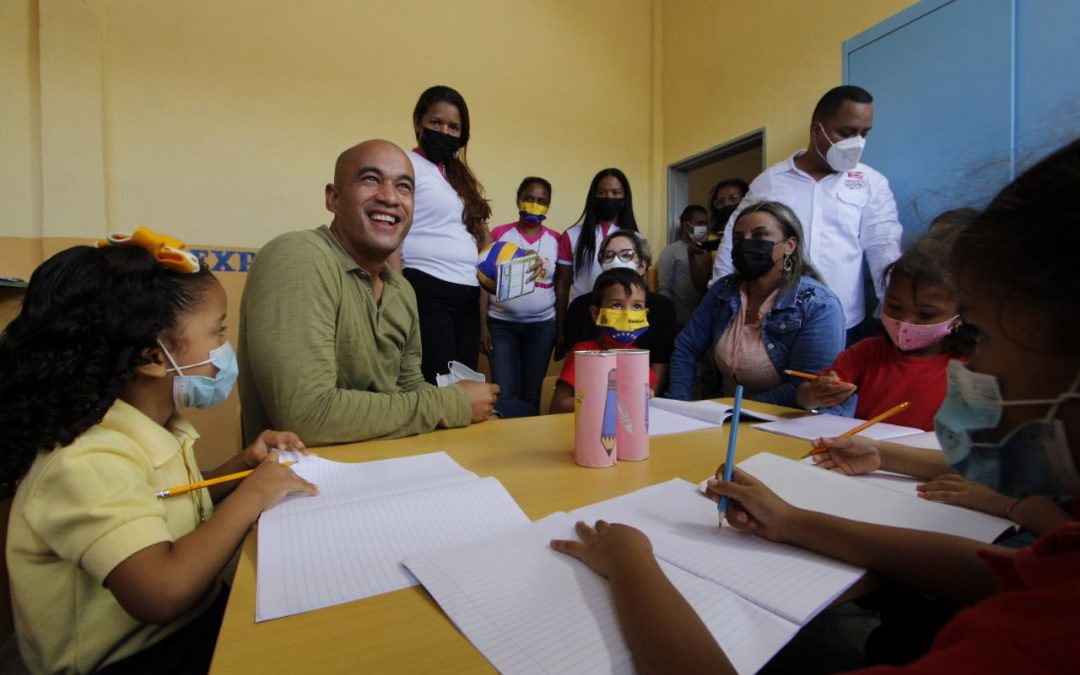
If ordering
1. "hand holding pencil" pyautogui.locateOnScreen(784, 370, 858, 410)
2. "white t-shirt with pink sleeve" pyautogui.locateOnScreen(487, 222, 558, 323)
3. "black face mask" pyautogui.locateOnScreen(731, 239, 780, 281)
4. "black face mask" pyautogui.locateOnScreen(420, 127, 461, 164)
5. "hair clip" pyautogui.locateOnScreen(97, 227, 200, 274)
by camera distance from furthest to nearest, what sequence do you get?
"white t-shirt with pink sleeve" pyautogui.locateOnScreen(487, 222, 558, 323)
"black face mask" pyautogui.locateOnScreen(420, 127, 461, 164)
"black face mask" pyautogui.locateOnScreen(731, 239, 780, 281)
"hand holding pencil" pyautogui.locateOnScreen(784, 370, 858, 410)
"hair clip" pyautogui.locateOnScreen(97, 227, 200, 274)

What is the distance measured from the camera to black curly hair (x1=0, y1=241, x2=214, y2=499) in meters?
0.68

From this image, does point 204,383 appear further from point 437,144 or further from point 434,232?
point 437,144

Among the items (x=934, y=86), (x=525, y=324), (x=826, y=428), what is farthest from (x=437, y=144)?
(x=934, y=86)

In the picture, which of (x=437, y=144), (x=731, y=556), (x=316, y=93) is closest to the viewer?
(x=731, y=556)

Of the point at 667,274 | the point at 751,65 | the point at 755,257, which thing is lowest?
the point at 755,257

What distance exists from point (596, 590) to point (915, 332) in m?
1.31

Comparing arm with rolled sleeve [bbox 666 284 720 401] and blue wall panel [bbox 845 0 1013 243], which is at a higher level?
blue wall panel [bbox 845 0 1013 243]

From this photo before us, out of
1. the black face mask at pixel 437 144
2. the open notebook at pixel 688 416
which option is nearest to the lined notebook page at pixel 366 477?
the open notebook at pixel 688 416

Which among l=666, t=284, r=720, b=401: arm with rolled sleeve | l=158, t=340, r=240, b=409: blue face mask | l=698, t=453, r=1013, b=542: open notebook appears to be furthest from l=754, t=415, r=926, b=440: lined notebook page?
l=158, t=340, r=240, b=409: blue face mask

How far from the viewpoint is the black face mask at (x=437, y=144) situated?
2193mm

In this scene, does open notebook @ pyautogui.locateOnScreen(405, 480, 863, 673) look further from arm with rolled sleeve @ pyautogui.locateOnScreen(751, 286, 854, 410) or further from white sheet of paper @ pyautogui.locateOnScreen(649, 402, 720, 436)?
arm with rolled sleeve @ pyautogui.locateOnScreen(751, 286, 854, 410)

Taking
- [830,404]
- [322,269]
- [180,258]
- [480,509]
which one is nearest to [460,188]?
[322,269]

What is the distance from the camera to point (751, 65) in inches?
139

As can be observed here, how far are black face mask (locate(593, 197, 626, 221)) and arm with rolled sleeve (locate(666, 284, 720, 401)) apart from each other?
1.08 metres
